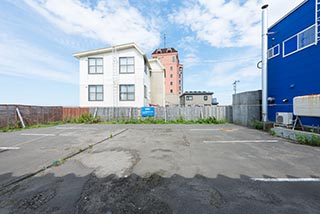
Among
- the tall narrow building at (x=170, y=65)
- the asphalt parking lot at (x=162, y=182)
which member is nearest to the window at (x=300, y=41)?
the asphalt parking lot at (x=162, y=182)

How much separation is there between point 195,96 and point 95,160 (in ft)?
116

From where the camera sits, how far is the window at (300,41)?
7266mm

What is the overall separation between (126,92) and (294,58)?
44.5 feet

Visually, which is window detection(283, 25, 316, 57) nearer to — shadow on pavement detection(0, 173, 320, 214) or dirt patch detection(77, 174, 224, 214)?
shadow on pavement detection(0, 173, 320, 214)

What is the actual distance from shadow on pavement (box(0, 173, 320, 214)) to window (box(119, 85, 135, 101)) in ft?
43.1

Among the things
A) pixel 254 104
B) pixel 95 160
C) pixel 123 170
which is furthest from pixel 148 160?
pixel 254 104

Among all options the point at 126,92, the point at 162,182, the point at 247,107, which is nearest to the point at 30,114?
the point at 126,92

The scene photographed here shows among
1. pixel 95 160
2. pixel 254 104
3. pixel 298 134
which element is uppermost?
pixel 254 104

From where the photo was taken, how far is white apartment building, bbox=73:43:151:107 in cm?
1612

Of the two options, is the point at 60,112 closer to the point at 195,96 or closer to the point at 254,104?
the point at 254,104

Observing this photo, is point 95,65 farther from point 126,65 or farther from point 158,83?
point 158,83

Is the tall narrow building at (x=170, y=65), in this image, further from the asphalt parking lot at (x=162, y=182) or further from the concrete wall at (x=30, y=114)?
the asphalt parking lot at (x=162, y=182)

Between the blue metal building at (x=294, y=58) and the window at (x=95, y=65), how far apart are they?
50.1 ft

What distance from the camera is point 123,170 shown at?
12.2 ft
